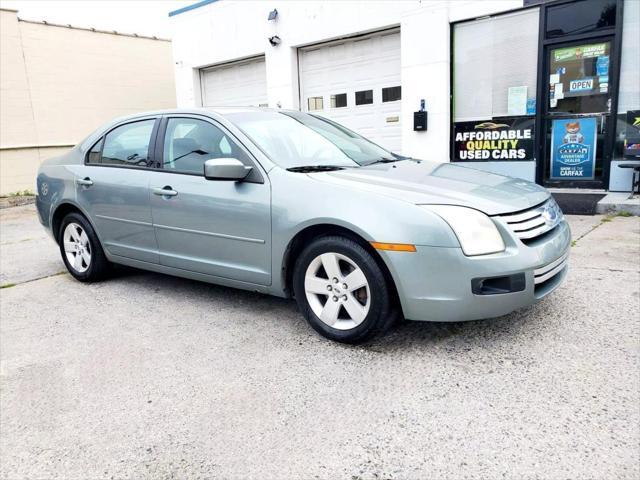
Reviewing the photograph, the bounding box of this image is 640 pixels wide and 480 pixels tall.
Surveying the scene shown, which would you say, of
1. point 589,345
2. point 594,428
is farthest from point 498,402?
point 589,345

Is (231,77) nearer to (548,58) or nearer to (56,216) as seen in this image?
(548,58)

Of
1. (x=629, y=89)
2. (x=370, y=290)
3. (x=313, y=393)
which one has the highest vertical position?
(x=629, y=89)

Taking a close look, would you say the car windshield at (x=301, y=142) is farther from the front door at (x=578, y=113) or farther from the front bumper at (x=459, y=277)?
the front door at (x=578, y=113)

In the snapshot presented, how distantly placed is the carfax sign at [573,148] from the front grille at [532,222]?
17.1ft

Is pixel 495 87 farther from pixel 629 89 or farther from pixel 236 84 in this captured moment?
pixel 236 84

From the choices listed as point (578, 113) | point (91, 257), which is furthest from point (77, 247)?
point (578, 113)

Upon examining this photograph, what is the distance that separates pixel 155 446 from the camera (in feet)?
7.85

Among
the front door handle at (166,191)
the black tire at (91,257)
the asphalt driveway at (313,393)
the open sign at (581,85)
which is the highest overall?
the open sign at (581,85)

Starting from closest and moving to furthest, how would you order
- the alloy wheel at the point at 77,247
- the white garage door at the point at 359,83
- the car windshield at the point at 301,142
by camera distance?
1. the car windshield at the point at 301,142
2. the alloy wheel at the point at 77,247
3. the white garage door at the point at 359,83

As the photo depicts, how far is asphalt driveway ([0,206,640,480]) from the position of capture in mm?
2221

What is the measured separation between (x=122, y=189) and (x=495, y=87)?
20.9 ft

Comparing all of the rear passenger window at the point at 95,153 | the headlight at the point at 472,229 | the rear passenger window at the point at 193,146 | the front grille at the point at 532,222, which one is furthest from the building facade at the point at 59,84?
the front grille at the point at 532,222

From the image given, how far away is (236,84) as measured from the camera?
1259 cm

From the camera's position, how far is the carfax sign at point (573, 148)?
25.6 ft
